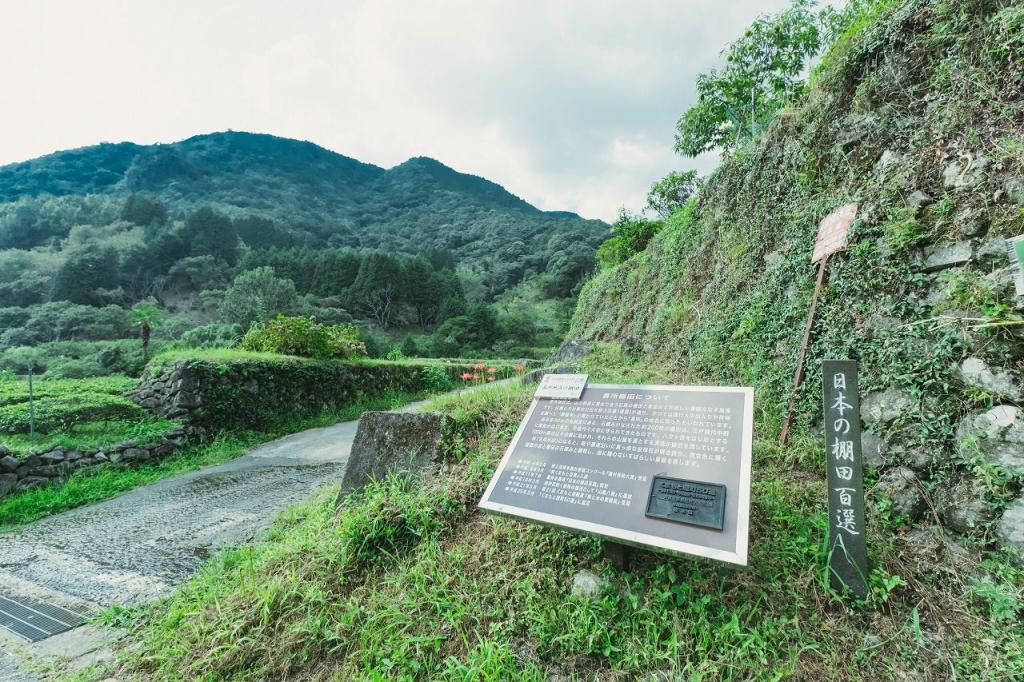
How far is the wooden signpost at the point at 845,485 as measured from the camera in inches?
80.8

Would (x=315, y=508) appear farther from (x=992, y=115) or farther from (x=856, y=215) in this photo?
(x=992, y=115)

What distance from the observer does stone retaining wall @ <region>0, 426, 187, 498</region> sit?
534 centimetres

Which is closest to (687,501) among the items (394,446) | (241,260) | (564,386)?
(564,386)

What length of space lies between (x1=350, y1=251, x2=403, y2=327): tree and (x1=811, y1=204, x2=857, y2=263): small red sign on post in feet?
106

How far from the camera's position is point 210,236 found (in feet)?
124

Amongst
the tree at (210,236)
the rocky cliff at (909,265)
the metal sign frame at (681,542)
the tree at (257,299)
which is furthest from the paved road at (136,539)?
the tree at (210,236)

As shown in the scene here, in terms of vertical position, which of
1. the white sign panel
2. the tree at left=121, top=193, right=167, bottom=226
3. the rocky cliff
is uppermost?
the tree at left=121, top=193, right=167, bottom=226

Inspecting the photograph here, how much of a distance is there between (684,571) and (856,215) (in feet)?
10.3

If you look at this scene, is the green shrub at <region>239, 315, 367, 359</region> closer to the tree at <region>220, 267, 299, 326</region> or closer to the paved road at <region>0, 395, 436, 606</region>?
the paved road at <region>0, 395, 436, 606</region>

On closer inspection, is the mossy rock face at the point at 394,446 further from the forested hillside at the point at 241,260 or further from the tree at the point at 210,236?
the tree at the point at 210,236

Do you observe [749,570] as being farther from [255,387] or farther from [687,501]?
[255,387]

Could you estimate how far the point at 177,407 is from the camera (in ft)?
Answer: 24.3

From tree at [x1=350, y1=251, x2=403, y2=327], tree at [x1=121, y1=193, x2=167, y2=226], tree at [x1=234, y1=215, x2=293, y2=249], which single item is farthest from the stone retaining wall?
tree at [x1=121, y1=193, x2=167, y2=226]

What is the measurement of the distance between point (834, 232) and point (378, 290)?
32848 mm
